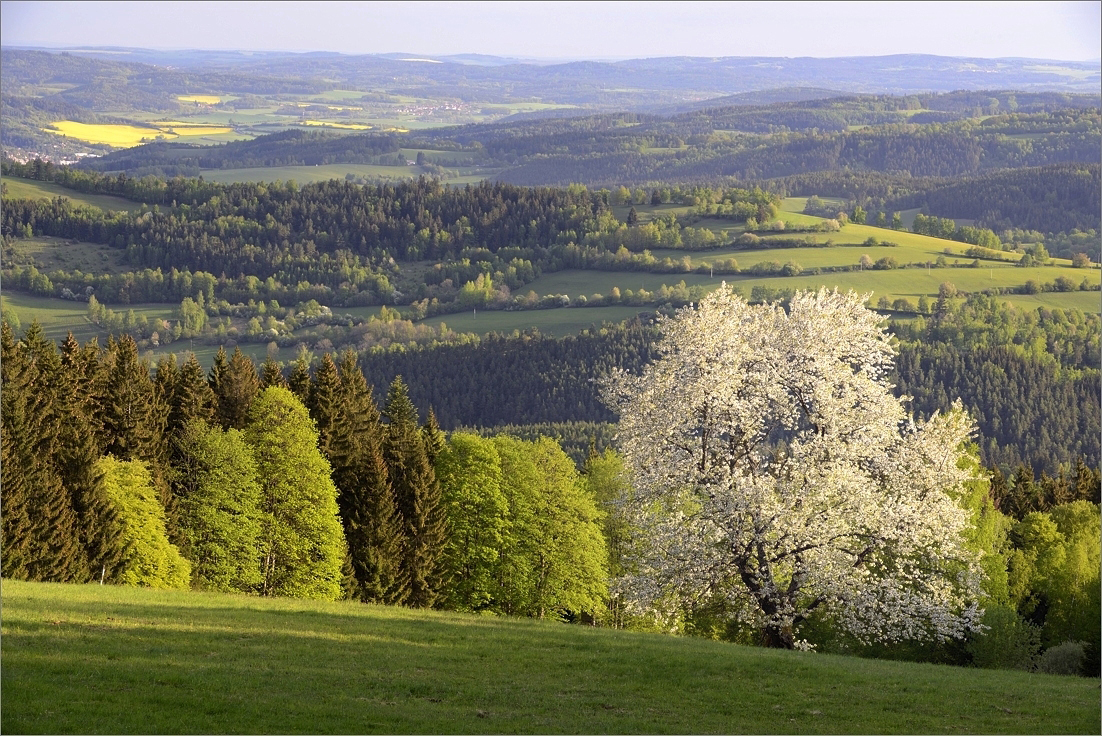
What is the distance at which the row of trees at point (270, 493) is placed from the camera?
47.6 meters

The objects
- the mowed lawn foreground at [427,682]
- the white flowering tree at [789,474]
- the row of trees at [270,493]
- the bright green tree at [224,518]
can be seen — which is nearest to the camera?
the mowed lawn foreground at [427,682]

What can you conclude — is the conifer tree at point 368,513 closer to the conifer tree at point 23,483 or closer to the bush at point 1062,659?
the conifer tree at point 23,483

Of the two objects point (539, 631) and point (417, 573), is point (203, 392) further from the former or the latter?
point (539, 631)

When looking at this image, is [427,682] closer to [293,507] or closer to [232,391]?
[293,507]

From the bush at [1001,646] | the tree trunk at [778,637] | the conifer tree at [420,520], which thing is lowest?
the bush at [1001,646]

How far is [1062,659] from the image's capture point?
5191cm

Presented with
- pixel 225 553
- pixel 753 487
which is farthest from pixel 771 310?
pixel 225 553

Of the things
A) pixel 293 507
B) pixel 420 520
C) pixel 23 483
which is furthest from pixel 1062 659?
pixel 23 483

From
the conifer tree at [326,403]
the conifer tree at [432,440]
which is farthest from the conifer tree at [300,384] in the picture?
the conifer tree at [432,440]

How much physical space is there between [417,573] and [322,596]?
5.03 metres

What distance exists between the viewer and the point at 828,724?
86.5 feet

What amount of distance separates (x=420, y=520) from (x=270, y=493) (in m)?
6.98

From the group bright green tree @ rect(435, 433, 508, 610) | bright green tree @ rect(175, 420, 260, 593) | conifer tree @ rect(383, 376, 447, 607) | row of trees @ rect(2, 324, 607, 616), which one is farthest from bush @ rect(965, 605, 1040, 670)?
bright green tree @ rect(175, 420, 260, 593)

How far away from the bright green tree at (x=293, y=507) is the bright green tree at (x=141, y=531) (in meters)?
4.14
